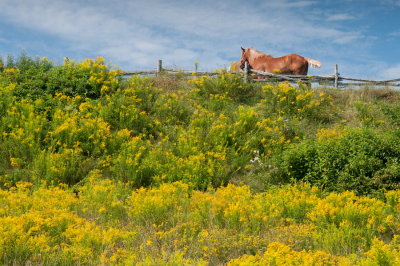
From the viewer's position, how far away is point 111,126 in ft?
34.8

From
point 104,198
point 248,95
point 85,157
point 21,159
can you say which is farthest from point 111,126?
point 248,95

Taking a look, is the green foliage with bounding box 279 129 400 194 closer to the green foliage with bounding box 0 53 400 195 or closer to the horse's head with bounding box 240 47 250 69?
the green foliage with bounding box 0 53 400 195

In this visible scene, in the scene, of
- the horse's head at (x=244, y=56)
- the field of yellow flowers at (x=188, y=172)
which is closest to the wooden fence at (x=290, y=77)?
the field of yellow flowers at (x=188, y=172)

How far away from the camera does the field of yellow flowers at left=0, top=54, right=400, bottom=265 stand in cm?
449

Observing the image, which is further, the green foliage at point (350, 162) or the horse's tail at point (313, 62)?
the horse's tail at point (313, 62)

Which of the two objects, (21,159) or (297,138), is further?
(297,138)

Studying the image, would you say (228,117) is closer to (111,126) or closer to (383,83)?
(111,126)

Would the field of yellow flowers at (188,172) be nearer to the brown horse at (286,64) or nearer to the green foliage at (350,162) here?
the green foliage at (350,162)

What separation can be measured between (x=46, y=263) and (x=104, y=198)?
2169 millimetres

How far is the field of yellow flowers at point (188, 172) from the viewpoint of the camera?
4.49 meters

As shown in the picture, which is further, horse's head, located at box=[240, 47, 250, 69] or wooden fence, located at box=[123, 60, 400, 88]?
horse's head, located at box=[240, 47, 250, 69]

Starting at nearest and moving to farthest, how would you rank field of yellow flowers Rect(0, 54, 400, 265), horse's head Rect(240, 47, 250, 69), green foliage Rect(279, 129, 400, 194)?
field of yellow flowers Rect(0, 54, 400, 265) < green foliage Rect(279, 129, 400, 194) < horse's head Rect(240, 47, 250, 69)

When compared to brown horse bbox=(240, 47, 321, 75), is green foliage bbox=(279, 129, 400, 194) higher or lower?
lower

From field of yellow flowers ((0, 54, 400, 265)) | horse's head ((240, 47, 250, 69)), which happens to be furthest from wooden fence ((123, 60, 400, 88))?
horse's head ((240, 47, 250, 69))
